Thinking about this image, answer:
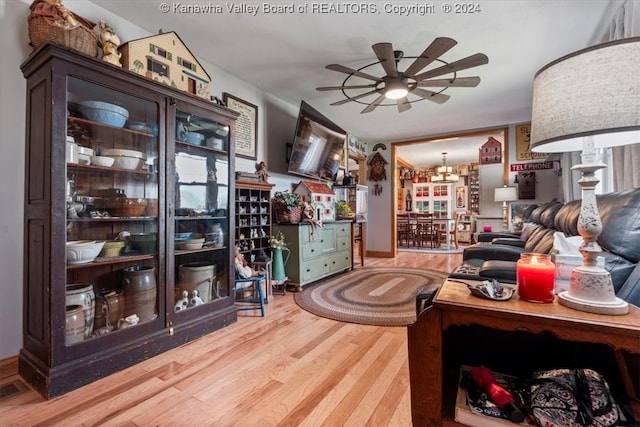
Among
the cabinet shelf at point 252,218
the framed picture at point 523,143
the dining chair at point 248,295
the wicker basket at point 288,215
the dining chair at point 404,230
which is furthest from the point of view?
the dining chair at point 404,230

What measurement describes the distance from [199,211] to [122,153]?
2.30 feet

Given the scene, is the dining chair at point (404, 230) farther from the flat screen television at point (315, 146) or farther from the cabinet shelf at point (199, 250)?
the cabinet shelf at point (199, 250)

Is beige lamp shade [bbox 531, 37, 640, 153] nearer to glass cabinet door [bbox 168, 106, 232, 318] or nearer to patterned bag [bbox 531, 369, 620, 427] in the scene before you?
patterned bag [bbox 531, 369, 620, 427]

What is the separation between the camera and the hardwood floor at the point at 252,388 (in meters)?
1.36

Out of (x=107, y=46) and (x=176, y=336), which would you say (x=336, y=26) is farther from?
(x=176, y=336)

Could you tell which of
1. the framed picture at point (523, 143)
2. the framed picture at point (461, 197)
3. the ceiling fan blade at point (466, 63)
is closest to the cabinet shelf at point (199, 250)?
the ceiling fan blade at point (466, 63)

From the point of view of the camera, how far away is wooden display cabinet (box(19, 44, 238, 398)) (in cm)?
155

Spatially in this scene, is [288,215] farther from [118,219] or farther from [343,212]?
[118,219]

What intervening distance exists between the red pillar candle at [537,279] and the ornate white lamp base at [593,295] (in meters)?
0.05

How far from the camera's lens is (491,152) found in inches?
276

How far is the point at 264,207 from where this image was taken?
3.44 meters

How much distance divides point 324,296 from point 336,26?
104 inches

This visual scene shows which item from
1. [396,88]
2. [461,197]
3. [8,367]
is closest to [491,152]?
[461,197]

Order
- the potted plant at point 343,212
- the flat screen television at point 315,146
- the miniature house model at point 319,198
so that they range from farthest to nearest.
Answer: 1. the potted plant at point 343,212
2. the miniature house model at point 319,198
3. the flat screen television at point 315,146
